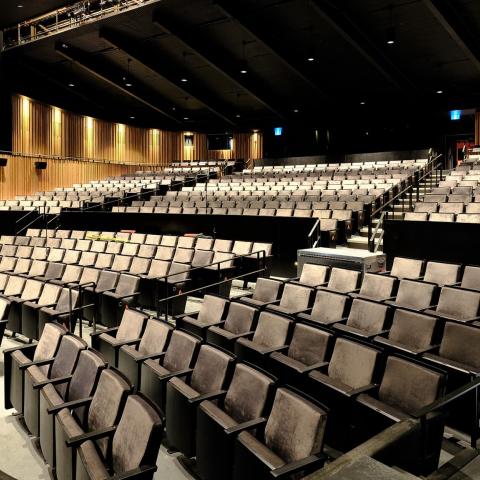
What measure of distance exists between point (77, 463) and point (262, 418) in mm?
631

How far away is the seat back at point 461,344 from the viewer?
2.14 metres

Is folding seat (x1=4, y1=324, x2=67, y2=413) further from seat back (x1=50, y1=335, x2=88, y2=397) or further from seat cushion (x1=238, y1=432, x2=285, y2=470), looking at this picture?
seat cushion (x1=238, y1=432, x2=285, y2=470)

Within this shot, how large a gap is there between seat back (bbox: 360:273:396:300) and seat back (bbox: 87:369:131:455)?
1984 millimetres

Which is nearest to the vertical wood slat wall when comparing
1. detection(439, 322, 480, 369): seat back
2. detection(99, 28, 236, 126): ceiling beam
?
detection(99, 28, 236, 126): ceiling beam

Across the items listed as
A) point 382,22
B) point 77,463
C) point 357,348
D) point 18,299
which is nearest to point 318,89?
point 382,22

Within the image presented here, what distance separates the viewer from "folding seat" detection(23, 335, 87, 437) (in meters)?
2.14

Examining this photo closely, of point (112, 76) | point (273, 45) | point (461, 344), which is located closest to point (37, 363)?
point (461, 344)

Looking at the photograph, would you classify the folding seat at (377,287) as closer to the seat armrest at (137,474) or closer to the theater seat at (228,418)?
the theater seat at (228,418)

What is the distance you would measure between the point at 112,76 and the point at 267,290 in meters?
9.27

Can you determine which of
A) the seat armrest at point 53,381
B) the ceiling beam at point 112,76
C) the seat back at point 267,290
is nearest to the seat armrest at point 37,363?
the seat armrest at point 53,381

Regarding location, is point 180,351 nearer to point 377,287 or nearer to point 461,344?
point 461,344

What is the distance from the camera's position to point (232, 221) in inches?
232

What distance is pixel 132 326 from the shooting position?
2.74 m

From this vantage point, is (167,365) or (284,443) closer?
(284,443)
